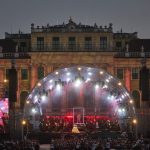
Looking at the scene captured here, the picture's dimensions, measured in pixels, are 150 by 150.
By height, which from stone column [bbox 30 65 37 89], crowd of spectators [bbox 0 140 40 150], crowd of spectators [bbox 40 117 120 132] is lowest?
crowd of spectators [bbox 0 140 40 150]

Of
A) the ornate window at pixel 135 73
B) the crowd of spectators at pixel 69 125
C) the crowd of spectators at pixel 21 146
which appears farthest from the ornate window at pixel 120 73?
the crowd of spectators at pixel 21 146

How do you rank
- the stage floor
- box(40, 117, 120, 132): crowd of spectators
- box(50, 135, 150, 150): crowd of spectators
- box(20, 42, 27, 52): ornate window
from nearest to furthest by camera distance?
box(50, 135, 150, 150): crowd of spectators → the stage floor → box(40, 117, 120, 132): crowd of spectators → box(20, 42, 27, 52): ornate window

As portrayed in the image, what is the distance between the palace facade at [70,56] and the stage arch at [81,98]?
9.80 ft

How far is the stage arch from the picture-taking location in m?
73.8

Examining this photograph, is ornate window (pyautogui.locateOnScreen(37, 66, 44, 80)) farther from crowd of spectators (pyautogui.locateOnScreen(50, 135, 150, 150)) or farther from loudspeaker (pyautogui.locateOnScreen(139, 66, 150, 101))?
crowd of spectators (pyautogui.locateOnScreen(50, 135, 150, 150))

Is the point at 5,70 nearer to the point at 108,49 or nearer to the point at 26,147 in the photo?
the point at 108,49

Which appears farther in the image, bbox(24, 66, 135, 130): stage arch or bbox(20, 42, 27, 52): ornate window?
bbox(20, 42, 27, 52): ornate window

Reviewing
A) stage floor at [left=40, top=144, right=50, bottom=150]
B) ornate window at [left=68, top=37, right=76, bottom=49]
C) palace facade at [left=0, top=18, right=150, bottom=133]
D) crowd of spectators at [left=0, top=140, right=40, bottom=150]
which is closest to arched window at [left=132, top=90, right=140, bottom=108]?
palace facade at [left=0, top=18, right=150, bottom=133]

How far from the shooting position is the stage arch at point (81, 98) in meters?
73.8

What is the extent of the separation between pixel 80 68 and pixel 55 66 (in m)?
13.5

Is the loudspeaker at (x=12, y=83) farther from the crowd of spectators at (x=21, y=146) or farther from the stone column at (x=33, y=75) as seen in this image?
the stone column at (x=33, y=75)

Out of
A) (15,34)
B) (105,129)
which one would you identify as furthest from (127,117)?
(15,34)

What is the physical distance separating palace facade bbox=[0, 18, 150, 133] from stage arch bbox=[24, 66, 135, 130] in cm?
299

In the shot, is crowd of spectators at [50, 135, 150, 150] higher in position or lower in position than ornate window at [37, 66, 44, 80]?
lower
